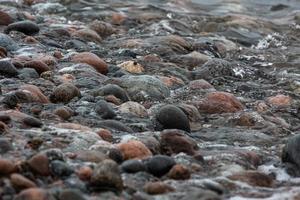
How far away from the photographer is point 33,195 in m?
2.88

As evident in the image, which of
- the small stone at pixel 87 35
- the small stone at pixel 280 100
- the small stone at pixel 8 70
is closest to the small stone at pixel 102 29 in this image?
the small stone at pixel 87 35

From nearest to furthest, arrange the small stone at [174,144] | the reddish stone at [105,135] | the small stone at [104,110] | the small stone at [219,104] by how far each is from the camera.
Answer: the small stone at [174,144] → the reddish stone at [105,135] → the small stone at [104,110] → the small stone at [219,104]

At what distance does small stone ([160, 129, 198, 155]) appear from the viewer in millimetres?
4102

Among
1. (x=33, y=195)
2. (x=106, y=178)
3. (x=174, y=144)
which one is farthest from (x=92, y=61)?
(x=33, y=195)

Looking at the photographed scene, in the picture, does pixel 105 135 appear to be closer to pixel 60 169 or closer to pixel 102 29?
pixel 60 169

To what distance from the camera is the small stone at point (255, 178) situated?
3707 millimetres

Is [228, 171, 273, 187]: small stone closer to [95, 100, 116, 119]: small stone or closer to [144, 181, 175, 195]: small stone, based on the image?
[144, 181, 175, 195]: small stone

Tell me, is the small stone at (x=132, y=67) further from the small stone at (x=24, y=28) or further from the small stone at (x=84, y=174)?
the small stone at (x=84, y=174)

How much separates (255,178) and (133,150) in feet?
2.65

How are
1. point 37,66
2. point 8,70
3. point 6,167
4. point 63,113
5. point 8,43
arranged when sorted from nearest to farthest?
1. point 6,167
2. point 63,113
3. point 8,70
4. point 37,66
5. point 8,43

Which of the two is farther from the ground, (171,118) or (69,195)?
(69,195)

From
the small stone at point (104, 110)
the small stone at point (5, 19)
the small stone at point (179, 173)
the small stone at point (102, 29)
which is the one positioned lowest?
the small stone at point (102, 29)

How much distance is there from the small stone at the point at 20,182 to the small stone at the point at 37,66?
3.02 m

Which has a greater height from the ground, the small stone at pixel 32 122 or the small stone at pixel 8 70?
the small stone at pixel 32 122
